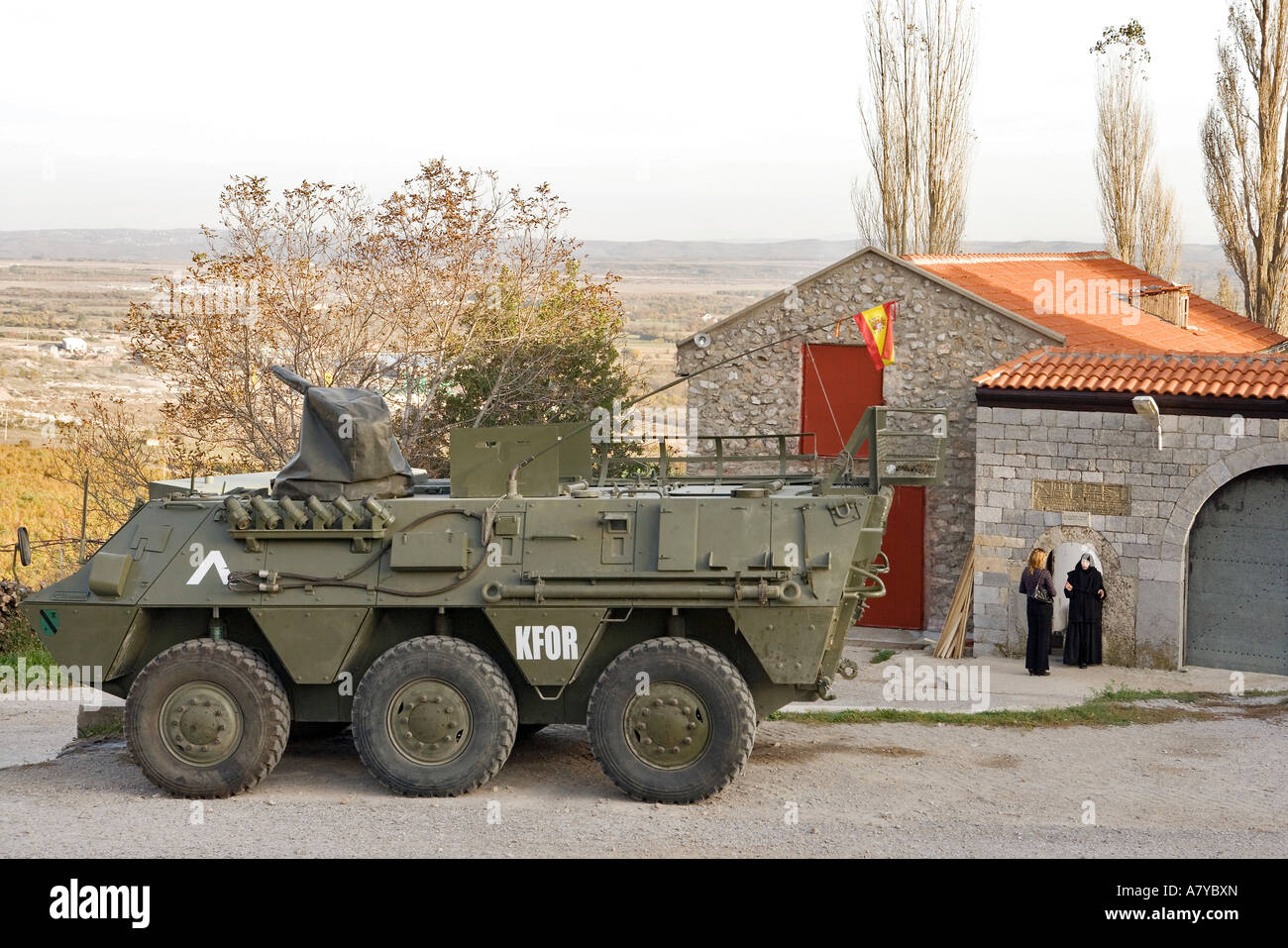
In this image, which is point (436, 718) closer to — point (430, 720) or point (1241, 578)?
point (430, 720)

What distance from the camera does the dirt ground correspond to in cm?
893

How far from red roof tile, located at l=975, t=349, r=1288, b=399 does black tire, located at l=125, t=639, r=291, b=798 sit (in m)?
9.42

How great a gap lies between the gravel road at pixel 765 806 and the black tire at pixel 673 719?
0.65 ft

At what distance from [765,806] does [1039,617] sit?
6534mm

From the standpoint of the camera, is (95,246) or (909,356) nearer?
(909,356)

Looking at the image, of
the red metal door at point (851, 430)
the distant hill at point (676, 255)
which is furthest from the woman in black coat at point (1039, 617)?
the distant hill at point (676, 255)

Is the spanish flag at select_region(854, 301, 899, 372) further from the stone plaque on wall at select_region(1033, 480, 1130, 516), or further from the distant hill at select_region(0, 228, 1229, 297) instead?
the distant hill at select_region(0, 228, 1229, 297)

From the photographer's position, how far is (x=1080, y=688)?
1472 centimetres

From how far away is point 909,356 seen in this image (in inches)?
725

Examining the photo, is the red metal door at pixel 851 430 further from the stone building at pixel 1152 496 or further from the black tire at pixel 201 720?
the black tire at pixel 201 720

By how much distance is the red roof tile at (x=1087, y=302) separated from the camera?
2016cm

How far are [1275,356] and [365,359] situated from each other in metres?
11.5

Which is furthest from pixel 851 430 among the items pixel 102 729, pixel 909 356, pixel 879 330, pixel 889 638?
pixel 102 729
